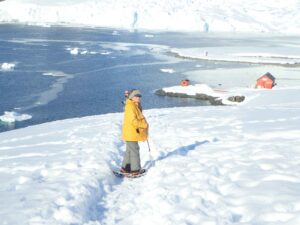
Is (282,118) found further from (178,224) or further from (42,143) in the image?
(178,224)

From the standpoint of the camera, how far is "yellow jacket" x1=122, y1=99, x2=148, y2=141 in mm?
9172

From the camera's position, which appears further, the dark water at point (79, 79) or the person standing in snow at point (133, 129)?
the dark water at point (79, 79)

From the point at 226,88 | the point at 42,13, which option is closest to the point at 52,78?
the point at 226,88

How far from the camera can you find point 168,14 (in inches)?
5335

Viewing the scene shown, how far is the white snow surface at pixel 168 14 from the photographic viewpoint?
135m

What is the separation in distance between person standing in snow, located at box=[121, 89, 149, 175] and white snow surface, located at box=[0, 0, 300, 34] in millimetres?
125235


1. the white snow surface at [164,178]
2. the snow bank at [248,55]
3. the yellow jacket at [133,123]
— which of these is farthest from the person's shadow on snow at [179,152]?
the snow bank at [248,55]

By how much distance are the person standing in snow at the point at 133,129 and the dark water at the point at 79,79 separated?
2218 centimetres

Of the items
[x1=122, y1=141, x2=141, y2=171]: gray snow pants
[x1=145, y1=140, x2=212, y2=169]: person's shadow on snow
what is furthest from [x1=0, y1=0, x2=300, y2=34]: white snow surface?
[x1=122, y1=141, x2=141, y2=171]: gray snow pants

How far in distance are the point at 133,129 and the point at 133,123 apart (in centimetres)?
14

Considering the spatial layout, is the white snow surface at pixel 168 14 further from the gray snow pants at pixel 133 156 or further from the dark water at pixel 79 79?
the gray snow pants at pixel 133 156

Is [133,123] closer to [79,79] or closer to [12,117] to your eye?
[12,117]

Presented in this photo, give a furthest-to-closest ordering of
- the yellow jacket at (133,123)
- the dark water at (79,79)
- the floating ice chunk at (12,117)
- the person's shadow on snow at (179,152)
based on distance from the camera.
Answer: the dark water at (79,79), the floating ice chunk at (12,117), the person's shadow on snow at (179,152), the yellow jacket at (133,123)

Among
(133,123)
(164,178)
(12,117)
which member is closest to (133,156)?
(133,123)
